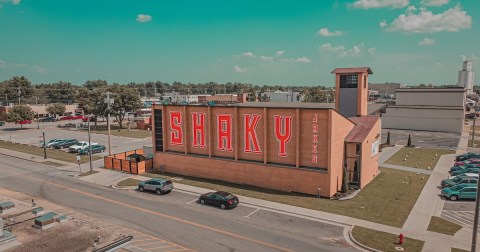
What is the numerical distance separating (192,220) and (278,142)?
13218mm

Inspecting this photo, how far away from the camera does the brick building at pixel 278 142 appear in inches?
1372

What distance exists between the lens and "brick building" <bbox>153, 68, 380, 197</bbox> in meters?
34.8

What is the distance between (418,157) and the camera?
55031mm

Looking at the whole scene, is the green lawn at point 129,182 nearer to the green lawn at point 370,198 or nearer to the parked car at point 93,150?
the green lawn at point 370,198

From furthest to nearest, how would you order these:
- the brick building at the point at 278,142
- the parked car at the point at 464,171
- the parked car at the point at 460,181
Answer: the parked car at the point at 464,171
the parked car at the point at 460,181
the brick building at the point at 278,142

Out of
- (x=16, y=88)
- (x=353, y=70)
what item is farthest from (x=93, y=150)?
(x=16, y=88)

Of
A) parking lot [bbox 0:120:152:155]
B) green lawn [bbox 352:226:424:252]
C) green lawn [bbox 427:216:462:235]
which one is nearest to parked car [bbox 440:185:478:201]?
green lawn [bbox 427:216:462:235]

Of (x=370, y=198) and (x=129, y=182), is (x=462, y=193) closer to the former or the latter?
(x=370, y=198)

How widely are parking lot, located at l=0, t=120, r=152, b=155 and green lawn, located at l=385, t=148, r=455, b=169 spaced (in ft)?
151

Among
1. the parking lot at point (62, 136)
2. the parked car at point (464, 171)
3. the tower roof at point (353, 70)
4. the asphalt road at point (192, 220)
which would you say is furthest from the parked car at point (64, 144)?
the parked car at point (464, 171)

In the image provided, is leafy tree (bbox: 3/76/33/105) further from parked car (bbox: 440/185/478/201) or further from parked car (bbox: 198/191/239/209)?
parked car (bbox: 440/185/478/201)

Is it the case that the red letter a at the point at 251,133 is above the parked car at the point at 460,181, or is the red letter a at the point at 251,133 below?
above

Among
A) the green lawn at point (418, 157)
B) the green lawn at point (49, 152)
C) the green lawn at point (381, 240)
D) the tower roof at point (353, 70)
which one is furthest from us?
the green lawn at point (49, 152)

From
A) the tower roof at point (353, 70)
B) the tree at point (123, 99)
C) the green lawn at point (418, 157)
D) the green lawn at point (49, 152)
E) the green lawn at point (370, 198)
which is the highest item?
the tower roof at point (353, 70)
